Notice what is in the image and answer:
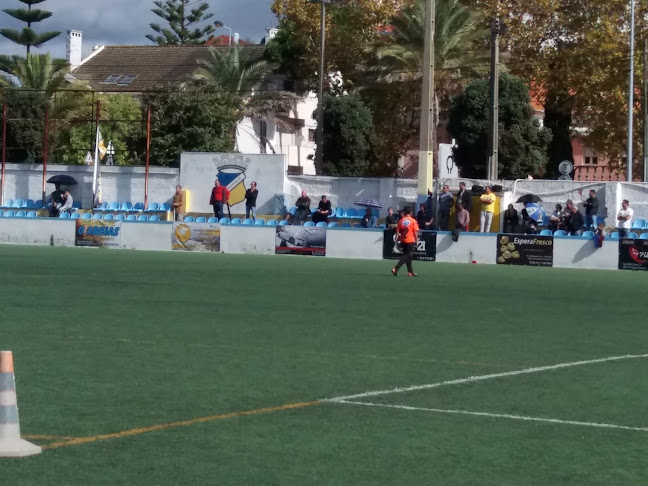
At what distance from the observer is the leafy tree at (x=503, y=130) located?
5666 cm

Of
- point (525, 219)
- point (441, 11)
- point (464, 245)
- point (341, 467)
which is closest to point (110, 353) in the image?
point (341, 467)

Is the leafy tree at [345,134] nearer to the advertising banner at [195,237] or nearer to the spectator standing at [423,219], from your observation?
the advertising banner at [195,237]

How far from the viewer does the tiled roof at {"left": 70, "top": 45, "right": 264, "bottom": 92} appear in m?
83.8

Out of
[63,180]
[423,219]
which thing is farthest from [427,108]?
[63,180]

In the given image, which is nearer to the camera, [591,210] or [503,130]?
[591,210]

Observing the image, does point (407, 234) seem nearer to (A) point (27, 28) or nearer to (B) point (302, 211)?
(B) point (302, 211)

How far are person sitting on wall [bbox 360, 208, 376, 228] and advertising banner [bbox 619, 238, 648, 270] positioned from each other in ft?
34.1

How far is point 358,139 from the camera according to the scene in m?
64.8

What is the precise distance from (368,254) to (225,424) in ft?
95.5

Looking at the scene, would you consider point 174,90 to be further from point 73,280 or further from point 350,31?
point 73,280

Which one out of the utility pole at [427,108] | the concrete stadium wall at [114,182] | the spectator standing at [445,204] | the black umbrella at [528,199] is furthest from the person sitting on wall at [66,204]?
the black umbrella at [528,199]

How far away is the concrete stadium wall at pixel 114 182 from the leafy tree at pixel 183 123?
7547mm

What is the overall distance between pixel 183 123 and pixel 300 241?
22.1 metres

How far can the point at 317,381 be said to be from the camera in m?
11.4
